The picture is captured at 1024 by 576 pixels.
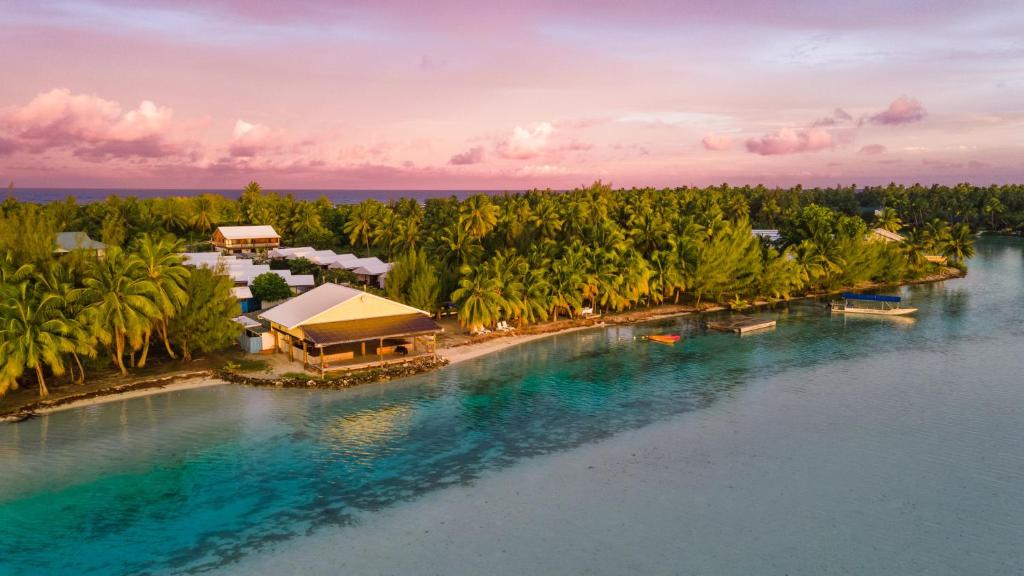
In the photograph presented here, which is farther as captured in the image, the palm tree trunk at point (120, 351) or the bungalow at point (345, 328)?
the bungalow at point (345, 328)

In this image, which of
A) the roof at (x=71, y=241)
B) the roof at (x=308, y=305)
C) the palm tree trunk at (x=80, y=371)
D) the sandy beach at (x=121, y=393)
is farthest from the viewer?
the roof at (x=71, y=241)

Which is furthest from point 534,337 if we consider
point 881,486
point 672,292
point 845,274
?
point 845,274

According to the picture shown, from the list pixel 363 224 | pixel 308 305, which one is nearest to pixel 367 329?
pixel 308 305

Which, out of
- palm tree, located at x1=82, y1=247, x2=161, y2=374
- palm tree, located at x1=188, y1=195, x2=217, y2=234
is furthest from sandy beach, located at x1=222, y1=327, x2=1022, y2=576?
palm tree, located at x1=188, y1=195, x2=217, y2=234

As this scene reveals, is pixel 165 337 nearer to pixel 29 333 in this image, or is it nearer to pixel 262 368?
pixel 262 368

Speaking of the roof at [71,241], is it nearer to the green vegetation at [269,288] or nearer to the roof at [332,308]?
the green vegetation at [269,288]

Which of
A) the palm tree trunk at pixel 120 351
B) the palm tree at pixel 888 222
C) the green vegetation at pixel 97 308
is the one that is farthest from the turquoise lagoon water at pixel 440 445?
the palm tree at pixel 888 222

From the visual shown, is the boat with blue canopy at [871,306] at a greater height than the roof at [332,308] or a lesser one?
lesser
